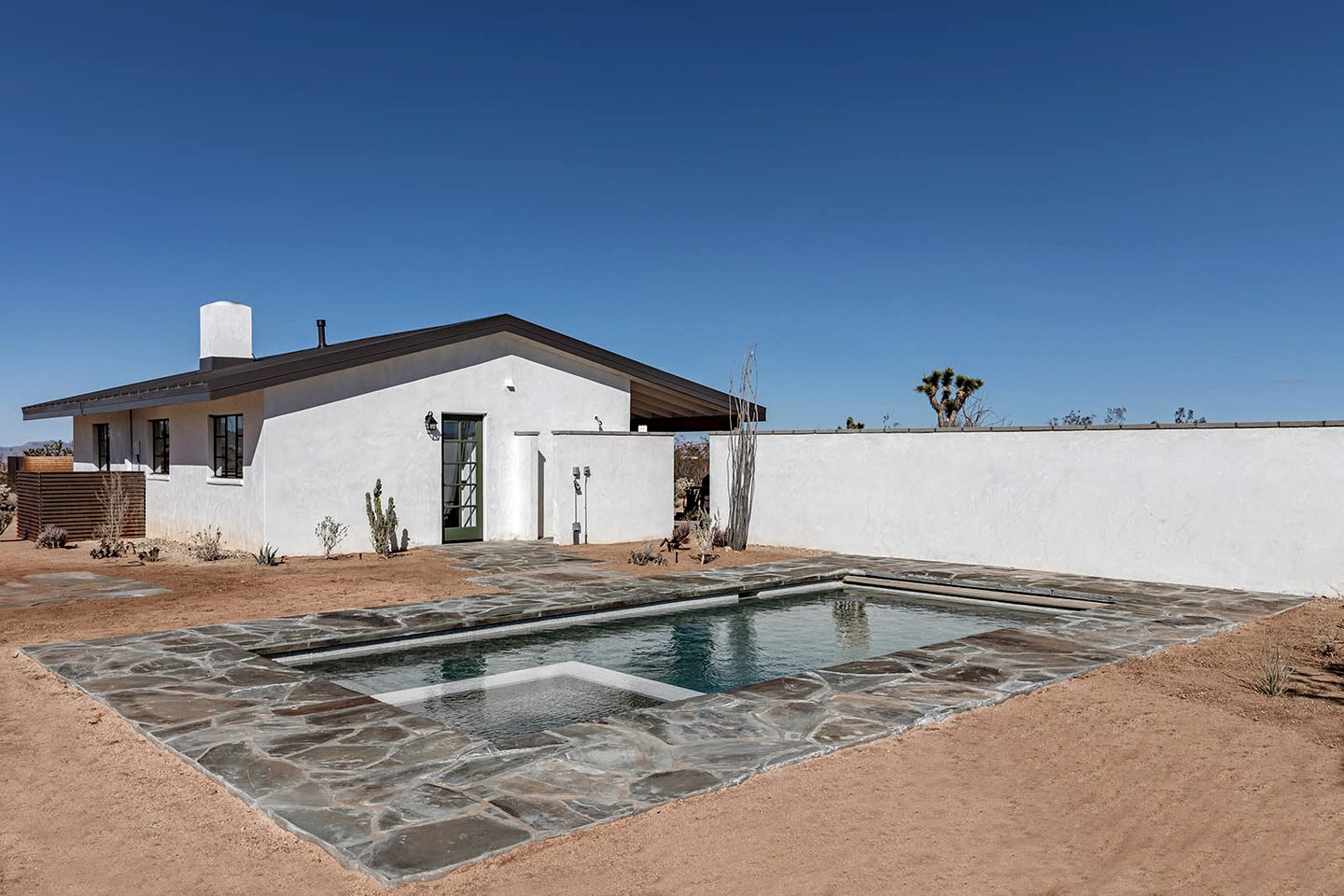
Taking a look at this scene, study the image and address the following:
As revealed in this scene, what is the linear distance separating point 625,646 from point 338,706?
10.6 feet

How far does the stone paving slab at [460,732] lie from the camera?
159 inches

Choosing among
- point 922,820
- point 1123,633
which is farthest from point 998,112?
point 922,820

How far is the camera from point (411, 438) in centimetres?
1517

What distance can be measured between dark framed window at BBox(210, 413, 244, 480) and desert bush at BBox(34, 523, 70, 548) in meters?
3.43

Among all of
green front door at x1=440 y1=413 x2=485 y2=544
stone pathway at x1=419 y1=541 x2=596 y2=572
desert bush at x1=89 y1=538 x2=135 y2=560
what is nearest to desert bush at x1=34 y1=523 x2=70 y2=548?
desert bush at x1=89 y1=538 x2=135 y2=560

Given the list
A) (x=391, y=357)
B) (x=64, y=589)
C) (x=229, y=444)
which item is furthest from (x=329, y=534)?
(x=64, y=589)

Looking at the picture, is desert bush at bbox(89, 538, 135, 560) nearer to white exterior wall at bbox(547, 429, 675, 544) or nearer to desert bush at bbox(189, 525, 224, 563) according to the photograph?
desert bush at bbox(189, 525, 224, 563)

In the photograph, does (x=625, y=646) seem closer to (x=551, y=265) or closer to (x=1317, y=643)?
(x=1317, y=643)

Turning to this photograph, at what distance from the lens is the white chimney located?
712 inches

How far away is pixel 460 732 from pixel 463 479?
36.1 feet

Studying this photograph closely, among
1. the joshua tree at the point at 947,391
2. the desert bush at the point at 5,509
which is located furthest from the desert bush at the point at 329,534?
the joshua tree at the point at 947,391

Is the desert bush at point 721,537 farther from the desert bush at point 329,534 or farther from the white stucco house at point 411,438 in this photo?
the desert bush at point 329,534

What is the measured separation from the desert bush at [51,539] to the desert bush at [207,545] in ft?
8.05

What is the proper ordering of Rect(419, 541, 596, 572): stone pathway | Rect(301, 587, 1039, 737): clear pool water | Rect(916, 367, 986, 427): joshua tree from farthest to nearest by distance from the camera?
1. Rect(916, 367, 986, 427): joshua tree
2. Rect(419, 541, 596, 572): stone pathway
3. Rect(301, 587, 1039, 737): clear pool water
